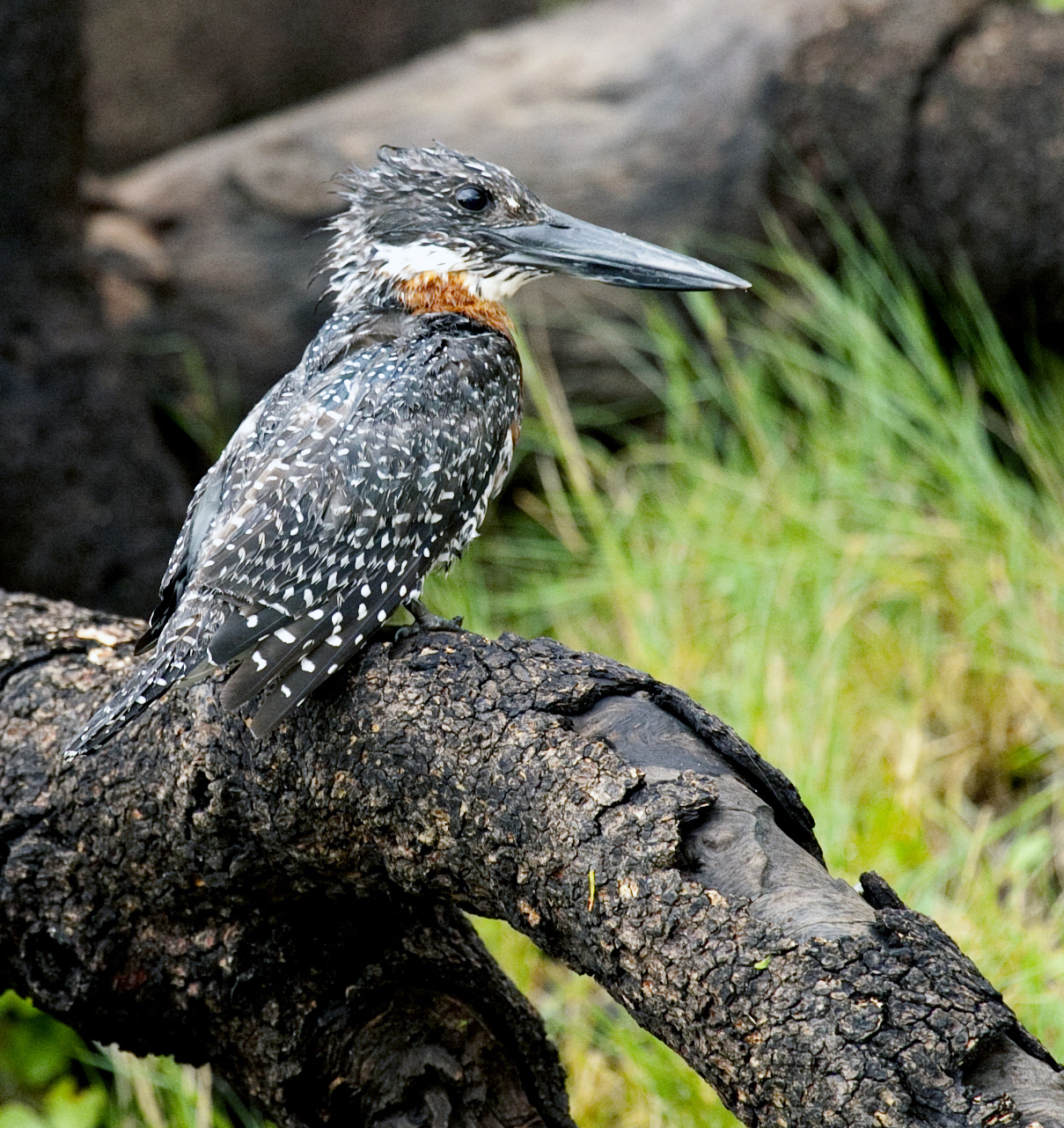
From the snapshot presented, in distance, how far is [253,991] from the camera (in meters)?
2.26

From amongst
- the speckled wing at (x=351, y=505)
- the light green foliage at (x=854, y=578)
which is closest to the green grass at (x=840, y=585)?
the light green foliage at (x=854, y=578)

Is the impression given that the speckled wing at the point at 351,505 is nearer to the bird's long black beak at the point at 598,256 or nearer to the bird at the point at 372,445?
the bird at the point at 372,445

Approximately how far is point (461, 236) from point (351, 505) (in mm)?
842

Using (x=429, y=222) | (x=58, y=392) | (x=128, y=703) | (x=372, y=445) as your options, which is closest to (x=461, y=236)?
(x=429, y=222)

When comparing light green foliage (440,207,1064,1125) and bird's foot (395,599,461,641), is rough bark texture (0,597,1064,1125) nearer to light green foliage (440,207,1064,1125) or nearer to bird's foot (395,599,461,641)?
bird's foot (395,599,461,641)

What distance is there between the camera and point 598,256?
2850 millimetres

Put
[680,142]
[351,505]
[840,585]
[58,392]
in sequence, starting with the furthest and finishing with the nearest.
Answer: [680,142] → [58,392] → [840,585] → [351,505]

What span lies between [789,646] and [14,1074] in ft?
7.84

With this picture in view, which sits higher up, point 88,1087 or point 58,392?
point 58,392

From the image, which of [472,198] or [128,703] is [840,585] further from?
[128,703]

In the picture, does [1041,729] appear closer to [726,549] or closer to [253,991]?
[726,549]

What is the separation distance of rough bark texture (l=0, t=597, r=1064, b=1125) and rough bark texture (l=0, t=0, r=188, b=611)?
1928 millimetres

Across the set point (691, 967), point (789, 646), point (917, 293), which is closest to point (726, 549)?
point (789, 646)

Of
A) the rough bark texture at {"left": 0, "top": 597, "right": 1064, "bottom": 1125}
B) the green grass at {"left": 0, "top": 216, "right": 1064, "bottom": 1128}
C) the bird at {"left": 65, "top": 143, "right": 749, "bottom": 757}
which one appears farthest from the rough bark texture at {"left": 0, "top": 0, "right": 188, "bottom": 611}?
the rough bark texture at {"left": 0, "top": 597, "right": 1064, "bottom": 1125}
